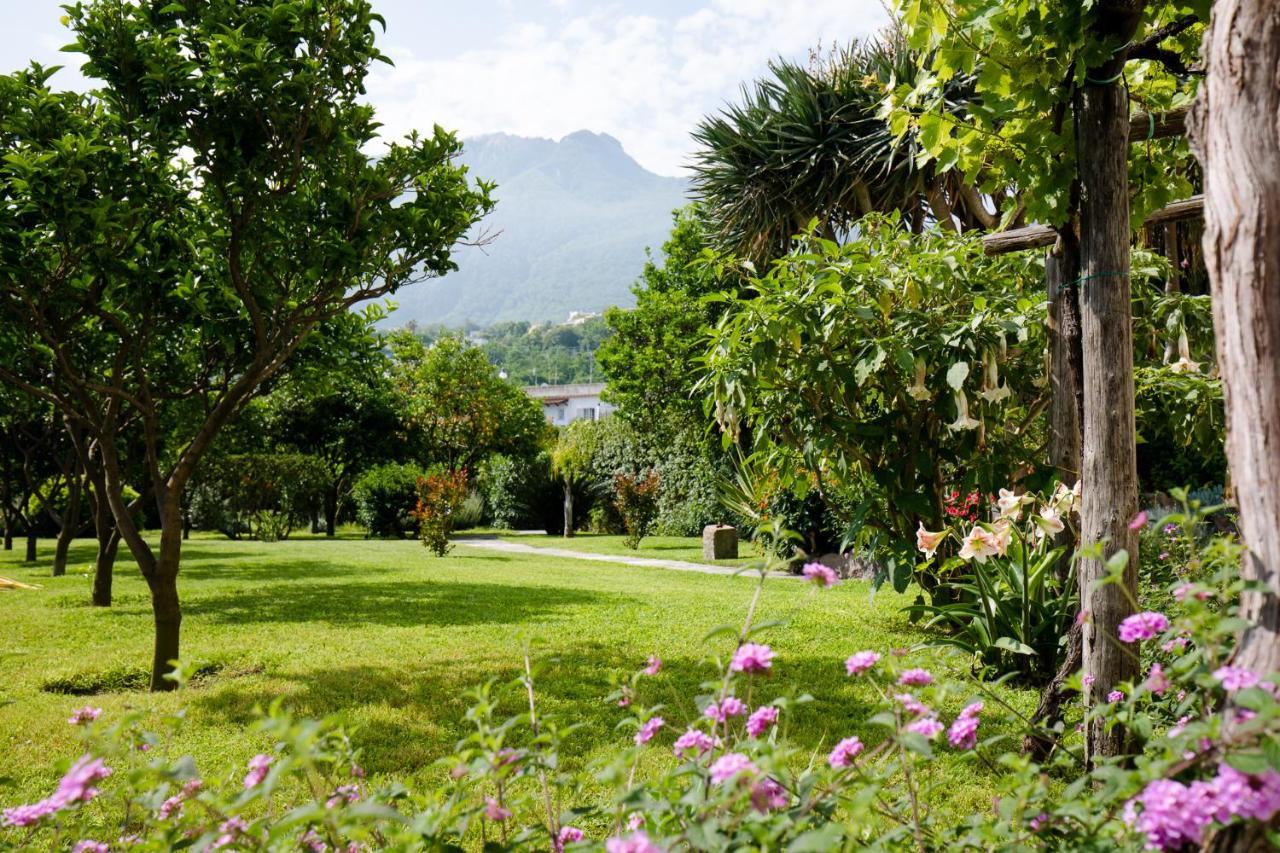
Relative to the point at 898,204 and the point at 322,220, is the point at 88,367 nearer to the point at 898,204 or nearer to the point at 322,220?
the point at 322,220

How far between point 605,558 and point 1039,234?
410 inches

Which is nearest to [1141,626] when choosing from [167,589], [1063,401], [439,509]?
[1063,401]

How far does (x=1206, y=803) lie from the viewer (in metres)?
1.08

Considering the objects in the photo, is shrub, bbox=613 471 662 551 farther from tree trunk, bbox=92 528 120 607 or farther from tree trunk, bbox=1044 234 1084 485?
tree trunk, bbox=1044 234 1084 485

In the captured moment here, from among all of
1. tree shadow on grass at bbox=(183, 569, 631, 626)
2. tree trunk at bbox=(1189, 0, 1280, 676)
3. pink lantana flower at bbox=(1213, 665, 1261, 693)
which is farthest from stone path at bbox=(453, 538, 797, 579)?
pink lantana flower at bbox=(1213, 665, 1261, 693)

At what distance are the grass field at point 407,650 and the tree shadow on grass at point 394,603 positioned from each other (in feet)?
0.10

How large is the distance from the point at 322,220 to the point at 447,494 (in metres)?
9.25

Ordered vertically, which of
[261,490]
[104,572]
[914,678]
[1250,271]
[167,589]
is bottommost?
[104,572]

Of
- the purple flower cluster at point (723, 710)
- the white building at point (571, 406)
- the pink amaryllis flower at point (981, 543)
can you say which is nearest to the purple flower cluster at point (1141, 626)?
the purple flower cluster at point (723, 710)

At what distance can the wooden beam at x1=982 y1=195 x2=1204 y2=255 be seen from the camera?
385 centimetres

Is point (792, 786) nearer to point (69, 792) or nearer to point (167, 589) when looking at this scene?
point (69, 792)

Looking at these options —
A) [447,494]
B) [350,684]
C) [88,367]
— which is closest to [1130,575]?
[350,684]

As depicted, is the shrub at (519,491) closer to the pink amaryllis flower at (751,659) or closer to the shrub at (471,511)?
the shrub at (471,511)

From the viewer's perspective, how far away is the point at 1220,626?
3.90ft
